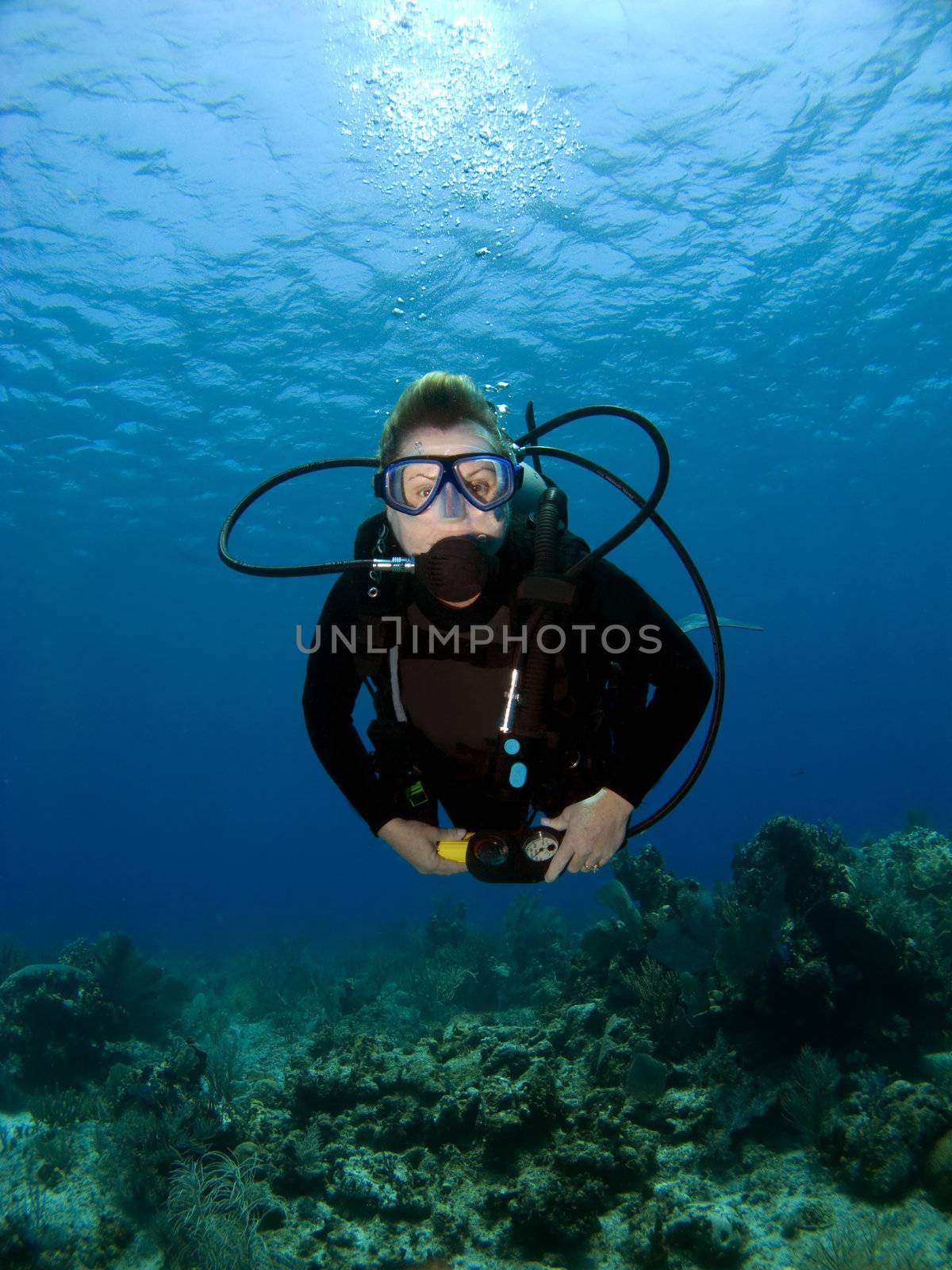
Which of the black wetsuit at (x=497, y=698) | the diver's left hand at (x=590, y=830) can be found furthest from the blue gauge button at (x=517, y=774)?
the diver's left hand at (x=590, y=830)

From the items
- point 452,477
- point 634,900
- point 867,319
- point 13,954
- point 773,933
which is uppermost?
point 867,319

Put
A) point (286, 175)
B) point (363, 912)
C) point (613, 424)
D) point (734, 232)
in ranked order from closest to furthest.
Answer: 1. point (286, 175)
2. point (734, 232)
3. point (613, 424)
4. point (363, 912)

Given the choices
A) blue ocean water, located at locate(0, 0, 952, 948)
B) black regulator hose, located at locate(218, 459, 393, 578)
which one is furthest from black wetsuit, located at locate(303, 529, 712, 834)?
blue ocean water, located at locate(0, 0, 952, 948)

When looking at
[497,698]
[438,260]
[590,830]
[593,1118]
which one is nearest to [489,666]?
[497,698]

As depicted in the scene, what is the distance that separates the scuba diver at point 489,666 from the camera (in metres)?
2.98

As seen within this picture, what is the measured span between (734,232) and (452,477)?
1845 centimetres

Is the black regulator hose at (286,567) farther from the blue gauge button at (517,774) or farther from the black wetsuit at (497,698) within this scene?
the blue gauge button at (517,774)

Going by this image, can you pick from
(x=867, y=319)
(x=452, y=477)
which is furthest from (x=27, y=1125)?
(x=867, y=319)

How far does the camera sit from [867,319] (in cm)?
2206

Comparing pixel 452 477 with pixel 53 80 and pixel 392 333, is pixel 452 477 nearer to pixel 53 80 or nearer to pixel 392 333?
pixel 53 80

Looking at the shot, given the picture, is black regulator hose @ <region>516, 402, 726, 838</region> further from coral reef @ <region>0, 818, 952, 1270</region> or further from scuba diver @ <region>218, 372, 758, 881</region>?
coral reef @ <region>0, 818, 952, 1270</region>

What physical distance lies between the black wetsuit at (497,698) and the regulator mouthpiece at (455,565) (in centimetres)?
20

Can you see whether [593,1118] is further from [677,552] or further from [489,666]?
[677,552]

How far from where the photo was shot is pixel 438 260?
16.2 m
